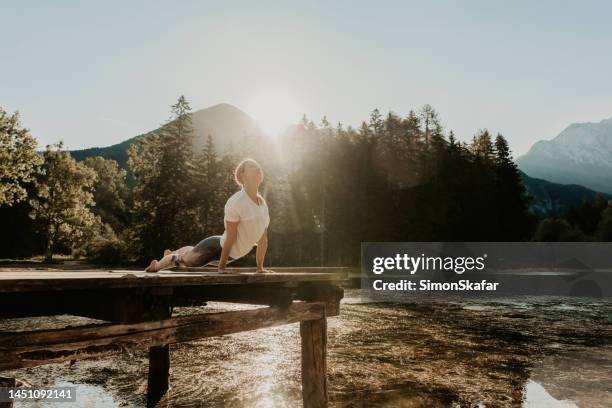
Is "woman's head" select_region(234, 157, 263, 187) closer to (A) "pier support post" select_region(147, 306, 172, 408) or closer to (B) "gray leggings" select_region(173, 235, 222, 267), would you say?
(B) "gray leggings" select_region(173, 235, 222, 267)

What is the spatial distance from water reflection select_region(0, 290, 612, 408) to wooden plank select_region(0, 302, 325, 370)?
Answer: 3798 millimetres

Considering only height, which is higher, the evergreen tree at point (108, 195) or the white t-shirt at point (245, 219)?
the evergreen tree at point (108, 195)

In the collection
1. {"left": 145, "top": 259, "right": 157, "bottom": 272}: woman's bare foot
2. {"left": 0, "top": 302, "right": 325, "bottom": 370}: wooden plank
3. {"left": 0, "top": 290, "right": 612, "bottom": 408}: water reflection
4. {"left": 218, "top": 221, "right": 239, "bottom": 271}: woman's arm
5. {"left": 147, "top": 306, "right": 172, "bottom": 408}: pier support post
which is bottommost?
{"left": 0, "top": 290, "right": 612, "bottom": 408}: water reflection

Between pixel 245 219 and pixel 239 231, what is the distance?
0.23m

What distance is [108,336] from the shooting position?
4484 mm

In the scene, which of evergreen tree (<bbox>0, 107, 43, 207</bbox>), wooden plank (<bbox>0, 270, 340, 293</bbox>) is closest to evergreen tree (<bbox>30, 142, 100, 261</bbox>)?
evergreen tree (<bbox>0, 107, 43, 207</bbox>)

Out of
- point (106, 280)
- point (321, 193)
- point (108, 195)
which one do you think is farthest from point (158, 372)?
point (108, 195)

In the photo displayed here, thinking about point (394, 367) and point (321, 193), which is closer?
point (394, 367)

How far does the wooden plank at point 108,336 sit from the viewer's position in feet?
12.9

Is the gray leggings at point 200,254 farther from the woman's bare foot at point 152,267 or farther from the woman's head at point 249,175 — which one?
the woman's head at point 249,175

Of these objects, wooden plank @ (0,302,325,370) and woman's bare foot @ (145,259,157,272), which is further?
woman's bare foot @ (145,259,157,272)

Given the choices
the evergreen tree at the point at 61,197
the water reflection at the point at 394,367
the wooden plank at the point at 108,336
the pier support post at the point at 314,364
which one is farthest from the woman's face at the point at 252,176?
the evergreen tree at the point at 61,197

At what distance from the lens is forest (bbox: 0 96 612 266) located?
54219mm

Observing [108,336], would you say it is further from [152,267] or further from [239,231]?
[239,231]
